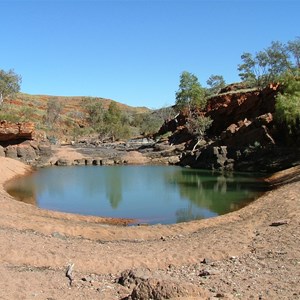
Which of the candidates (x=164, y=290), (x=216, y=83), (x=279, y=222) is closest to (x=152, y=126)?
(x=216, y=83)

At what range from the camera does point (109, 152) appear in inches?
2221

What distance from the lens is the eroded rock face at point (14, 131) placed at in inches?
1777

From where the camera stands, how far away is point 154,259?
10961mm

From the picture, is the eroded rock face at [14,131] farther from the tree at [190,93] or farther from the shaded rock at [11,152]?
the tree at [190,93]

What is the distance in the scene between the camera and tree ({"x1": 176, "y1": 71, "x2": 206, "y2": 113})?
6838cm

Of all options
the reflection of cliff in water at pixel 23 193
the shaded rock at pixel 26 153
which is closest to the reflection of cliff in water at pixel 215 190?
the reflection of cliff in water at pixel 23 193

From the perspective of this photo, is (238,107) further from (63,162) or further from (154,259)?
(154,259)

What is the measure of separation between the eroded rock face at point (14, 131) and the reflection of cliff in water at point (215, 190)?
19.3m

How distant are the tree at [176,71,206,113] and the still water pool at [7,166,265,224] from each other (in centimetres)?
3016

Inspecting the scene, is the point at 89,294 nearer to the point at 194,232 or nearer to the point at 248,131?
the point at 194,232

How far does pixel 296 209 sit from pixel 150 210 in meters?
8.26

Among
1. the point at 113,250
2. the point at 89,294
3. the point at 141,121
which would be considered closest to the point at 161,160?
the point at 113,250

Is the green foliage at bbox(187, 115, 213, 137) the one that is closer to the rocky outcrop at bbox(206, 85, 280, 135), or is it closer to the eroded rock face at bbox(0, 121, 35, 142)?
the rocky outcrop at bbox(206, 85, 280, 135)

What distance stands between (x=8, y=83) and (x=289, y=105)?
179 feet
